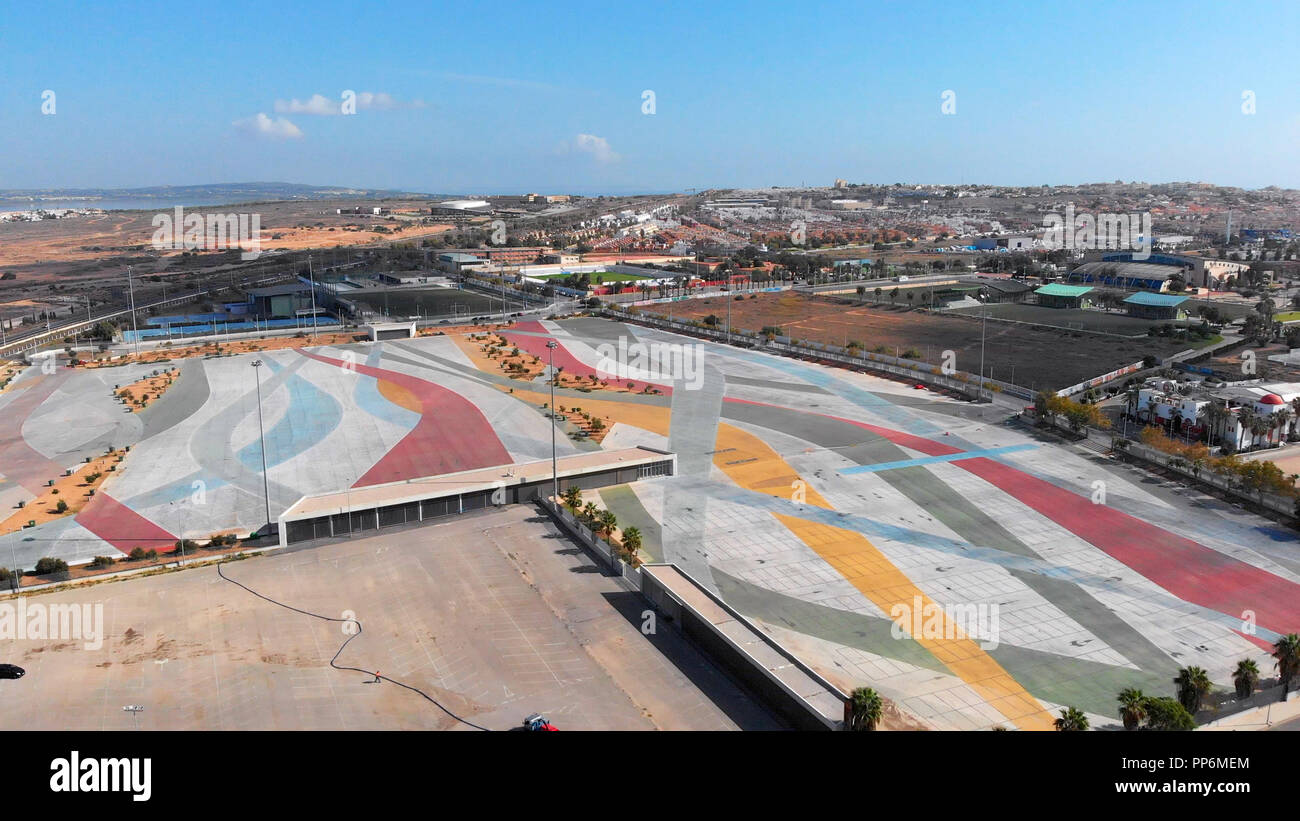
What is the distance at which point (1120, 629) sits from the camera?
21.6m

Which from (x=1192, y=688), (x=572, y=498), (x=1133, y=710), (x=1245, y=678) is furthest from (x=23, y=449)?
(x=1245, y=678)

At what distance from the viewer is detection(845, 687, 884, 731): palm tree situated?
1424cm

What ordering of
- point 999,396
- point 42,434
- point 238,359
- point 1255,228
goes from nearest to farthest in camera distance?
point 42,434, point 999,396, point 238,359, point 1255,228

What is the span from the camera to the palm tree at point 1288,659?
17.6 metres

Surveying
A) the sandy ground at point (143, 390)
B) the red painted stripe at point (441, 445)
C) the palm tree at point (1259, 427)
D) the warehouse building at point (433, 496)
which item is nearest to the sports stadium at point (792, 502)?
the warehouse building at point (433, 496)

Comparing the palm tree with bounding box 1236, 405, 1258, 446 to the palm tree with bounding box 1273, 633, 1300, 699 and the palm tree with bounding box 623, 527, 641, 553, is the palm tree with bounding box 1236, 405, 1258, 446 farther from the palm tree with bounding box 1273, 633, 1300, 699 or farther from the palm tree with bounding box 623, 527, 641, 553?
the palm tree with bounding box 623, 527, 641, 553

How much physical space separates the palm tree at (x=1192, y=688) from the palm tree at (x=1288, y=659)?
1.94 m

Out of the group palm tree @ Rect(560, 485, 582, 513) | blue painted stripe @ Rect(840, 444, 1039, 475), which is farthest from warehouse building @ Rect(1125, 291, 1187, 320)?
palm tree @ Rect(560, 485, 582, 513)

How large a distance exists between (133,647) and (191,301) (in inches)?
3095

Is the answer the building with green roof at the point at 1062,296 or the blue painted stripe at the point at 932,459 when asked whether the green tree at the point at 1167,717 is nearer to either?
the blue painted stripe at the point at 932,459

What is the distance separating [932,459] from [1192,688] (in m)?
17.7

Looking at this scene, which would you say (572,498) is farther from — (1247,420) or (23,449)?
(1247,420)
